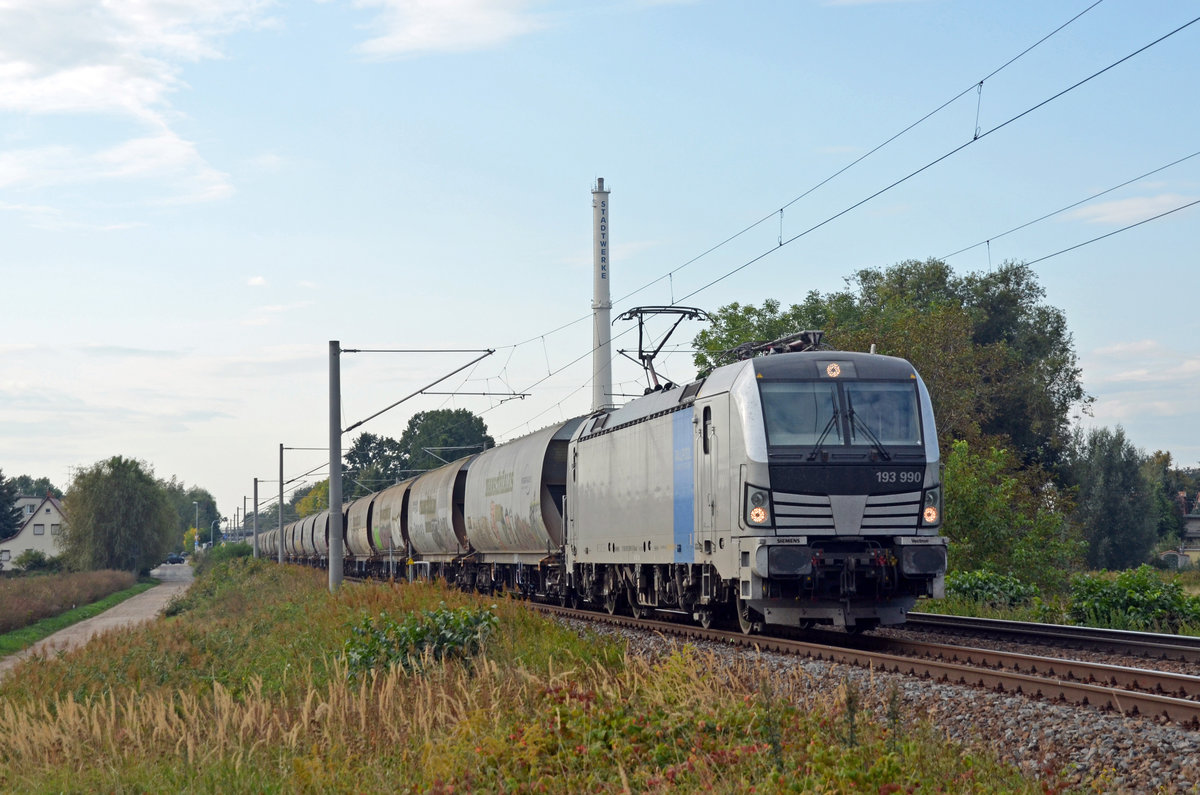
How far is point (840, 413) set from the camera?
14531 millimetres

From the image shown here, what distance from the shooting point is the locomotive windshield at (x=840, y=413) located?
14.4 m

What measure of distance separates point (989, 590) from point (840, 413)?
7954mm

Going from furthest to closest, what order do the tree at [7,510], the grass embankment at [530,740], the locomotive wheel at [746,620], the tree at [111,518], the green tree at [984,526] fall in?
1. the tree at [7,510]
2. the tree at [111,518]
3. the green tree at [984,526]
4. the locomotive wheel at [746,620]
5. the grass embankment at [530,740]

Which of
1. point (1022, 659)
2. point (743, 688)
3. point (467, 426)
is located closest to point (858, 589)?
point (1022, 659)

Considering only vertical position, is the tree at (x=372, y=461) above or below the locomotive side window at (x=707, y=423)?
above

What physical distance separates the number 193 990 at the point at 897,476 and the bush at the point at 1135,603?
169 inches

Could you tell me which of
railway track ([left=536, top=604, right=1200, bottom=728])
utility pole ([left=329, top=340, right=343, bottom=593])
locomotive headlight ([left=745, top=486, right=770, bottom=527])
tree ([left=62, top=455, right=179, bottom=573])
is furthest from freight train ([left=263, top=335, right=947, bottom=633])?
tree ([left=62, top=455, right=179, bottom=573])

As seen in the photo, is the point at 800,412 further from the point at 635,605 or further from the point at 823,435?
Result: the point at 635,605

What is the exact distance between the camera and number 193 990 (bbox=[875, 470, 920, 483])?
46.9 ft

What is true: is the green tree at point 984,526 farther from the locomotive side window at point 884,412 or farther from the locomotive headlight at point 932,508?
the locomotive side window at point 884,412

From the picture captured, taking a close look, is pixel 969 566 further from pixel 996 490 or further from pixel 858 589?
pixel 858 589

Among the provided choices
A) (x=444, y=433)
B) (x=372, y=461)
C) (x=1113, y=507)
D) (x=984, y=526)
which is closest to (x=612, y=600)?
(x=984, y=526)

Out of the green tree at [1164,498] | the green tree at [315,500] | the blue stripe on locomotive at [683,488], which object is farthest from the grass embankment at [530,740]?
the green tree at [315,500]

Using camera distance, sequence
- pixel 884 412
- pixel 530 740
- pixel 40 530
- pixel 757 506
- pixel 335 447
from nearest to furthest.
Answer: pixel 530 740 < pixel 757 506 < pixel 884 412 < pixel 335 447 < pixel 40 530
